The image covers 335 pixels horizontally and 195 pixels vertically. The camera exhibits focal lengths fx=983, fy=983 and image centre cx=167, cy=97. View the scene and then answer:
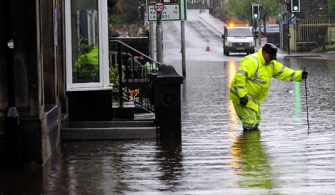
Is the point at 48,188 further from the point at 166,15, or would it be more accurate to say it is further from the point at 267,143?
the point at 166,15

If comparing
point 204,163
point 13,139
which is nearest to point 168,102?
point 204,163

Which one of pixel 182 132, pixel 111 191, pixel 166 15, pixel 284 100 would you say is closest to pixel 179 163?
pixel 111 191

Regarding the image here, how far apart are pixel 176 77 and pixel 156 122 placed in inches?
28.8

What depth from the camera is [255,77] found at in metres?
A: 14.2

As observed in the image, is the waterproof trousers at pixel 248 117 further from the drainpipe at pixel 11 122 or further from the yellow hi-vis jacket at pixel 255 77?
the drainpipe at pixel 11 122

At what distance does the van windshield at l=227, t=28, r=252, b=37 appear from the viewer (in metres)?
59.8

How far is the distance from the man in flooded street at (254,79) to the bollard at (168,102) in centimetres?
131

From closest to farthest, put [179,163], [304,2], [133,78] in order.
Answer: [179,163], [133,78], [304,2]

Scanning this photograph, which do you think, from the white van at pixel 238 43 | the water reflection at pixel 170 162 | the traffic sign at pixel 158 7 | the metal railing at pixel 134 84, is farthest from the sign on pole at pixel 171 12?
the white van at pixel 238 43

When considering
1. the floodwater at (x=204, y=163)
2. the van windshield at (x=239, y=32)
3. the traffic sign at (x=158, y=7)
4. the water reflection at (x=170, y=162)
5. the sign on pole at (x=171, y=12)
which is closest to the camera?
the floodwater at (x=204, y=163)

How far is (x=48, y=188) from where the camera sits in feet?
29.9

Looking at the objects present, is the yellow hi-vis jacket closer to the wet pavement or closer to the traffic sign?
the wet pavement

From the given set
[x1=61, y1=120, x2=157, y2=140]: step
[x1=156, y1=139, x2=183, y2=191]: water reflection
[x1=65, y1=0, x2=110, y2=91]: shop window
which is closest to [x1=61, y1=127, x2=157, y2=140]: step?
[x1=61, y1=120, x2=157, y2=140]: step

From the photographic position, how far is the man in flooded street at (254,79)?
14.1 metres
